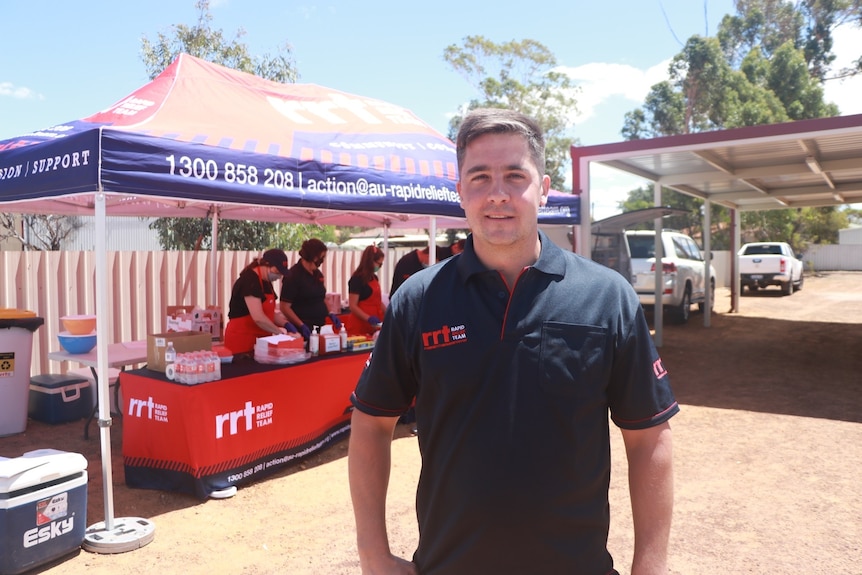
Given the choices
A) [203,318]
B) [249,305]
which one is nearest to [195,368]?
[249,305]

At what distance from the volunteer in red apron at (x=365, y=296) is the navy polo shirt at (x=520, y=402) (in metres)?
5.71

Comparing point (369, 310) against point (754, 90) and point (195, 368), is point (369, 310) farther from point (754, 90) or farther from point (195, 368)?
point (754, 90)

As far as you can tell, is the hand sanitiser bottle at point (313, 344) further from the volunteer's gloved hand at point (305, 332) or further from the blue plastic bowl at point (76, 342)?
the blue plastic bowl at point (76, 342)

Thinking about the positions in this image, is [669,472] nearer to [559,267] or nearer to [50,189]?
[559,267]

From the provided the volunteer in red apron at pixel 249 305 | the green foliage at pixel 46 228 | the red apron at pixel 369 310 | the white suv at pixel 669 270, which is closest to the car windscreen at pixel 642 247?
the white suv at pixel 669 270

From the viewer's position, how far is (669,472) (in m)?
1.56

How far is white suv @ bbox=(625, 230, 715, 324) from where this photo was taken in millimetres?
13492

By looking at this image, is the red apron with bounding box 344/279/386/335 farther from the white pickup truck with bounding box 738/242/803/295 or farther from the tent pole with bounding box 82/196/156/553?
the white pickup truck with bounding box 738/242/803/295

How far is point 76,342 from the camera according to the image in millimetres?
6098

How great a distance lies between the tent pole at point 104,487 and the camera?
13.4ft

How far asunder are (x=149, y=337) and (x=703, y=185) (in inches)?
478

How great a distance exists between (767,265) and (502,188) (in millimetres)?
25426

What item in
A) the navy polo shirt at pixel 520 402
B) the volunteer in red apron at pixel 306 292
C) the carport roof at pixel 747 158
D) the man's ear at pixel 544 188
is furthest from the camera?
the carport roof at pixel 747 158

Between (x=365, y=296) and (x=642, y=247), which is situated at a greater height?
(x=642, y=247)
